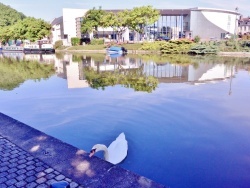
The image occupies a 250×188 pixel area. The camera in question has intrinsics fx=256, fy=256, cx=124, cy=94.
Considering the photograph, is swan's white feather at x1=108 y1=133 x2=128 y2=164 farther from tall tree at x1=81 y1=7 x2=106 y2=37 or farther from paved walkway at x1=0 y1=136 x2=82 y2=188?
tall tree at x1=81 y1=7 x2=106 y2=37

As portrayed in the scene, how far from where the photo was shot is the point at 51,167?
4188 millimetres

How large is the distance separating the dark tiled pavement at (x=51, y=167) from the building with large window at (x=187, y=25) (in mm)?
53796

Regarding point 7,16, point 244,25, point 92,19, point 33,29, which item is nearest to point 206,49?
point 92,19

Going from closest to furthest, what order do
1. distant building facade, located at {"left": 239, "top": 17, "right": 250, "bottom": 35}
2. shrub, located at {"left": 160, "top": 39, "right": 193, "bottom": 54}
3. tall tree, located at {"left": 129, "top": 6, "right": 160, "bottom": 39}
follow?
1. shrub, located at {"left": 160, "top": 39, "right": 193, "bottom": 54}
2. tall tree, located at {"left": 129, "top": 6, "right": 160, "bottom": 39}
3. distant building facade, located at {"left": 239, "top": 17, "right": 250, "bottom": 35}

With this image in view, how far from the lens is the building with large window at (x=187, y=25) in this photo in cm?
5769

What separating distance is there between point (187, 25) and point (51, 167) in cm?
6016

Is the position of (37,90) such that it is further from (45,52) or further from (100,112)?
(45,52)

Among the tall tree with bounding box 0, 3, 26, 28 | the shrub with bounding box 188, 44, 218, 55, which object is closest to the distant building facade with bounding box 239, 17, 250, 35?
the shrub with bounding box 188, 44, 218, 55

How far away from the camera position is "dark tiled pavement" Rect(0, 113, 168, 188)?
373 cm

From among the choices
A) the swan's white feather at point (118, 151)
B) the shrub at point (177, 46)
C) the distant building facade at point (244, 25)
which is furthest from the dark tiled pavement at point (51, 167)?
the distant building facade at point (244, 25)

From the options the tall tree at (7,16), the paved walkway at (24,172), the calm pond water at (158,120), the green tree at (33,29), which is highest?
the tall tree at (7,16)

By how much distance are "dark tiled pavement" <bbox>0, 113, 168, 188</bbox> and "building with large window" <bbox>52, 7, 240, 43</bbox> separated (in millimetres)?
53796

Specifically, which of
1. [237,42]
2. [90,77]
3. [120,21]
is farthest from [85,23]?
[90,77]

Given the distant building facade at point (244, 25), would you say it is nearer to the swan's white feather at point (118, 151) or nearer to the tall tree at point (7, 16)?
the swan's white feather at point (118, 151)
